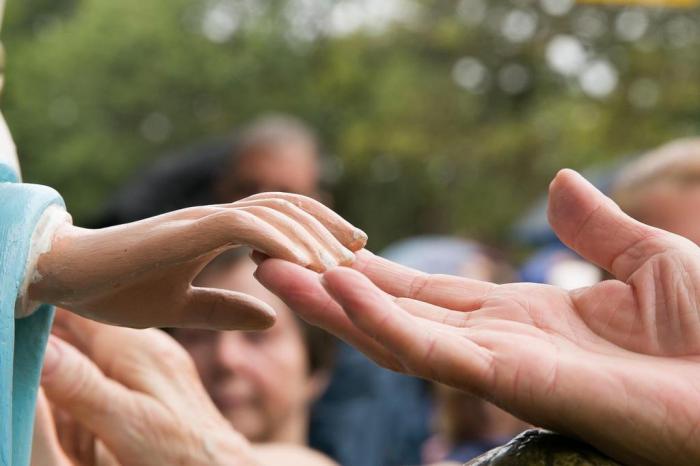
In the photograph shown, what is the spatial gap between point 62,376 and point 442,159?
46.9 ft

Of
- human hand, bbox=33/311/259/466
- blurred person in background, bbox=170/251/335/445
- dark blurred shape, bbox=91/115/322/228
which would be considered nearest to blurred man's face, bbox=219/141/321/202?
dark blurred shape, bbox=91/115/322/228

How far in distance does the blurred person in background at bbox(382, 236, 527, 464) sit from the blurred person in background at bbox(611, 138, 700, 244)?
0.62 m

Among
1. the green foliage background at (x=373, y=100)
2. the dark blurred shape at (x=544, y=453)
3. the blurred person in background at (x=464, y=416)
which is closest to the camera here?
the dark blurred shape at (x=544, y=453)

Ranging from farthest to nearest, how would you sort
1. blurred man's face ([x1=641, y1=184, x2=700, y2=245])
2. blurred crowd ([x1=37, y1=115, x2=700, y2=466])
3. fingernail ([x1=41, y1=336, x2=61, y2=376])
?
1. blurred crowd ([x1=37, y1=115, x2=700, y2=466])
2. blurred man's face ([x1=641, y1=184, x2=700, y2=245])
3. fingernail ([x1=41, y1=336, x2=61, y2=376])

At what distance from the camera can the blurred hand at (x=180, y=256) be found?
1.01 meters

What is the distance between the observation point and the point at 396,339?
3.16ft

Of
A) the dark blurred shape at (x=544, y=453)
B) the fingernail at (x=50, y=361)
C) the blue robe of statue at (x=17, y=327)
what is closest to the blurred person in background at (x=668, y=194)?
the dark blurred shape at (x=544, y=453)

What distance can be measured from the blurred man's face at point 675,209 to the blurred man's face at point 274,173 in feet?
3.53

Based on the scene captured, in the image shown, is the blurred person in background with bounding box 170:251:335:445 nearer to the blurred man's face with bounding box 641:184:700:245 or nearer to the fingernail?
the blurred man's face with bounding box 641:184:700:245

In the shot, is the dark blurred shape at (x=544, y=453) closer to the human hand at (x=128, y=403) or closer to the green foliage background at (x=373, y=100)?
the human hand at (x=128, y=403)

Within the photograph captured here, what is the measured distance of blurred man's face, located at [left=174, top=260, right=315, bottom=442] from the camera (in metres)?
2.57

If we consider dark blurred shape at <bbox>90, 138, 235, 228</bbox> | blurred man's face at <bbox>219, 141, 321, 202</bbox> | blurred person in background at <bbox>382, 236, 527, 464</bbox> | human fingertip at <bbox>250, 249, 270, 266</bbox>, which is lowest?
blurred person in background at <bbox>382, 236, 527, 464</bbox>

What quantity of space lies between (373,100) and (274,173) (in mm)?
13423

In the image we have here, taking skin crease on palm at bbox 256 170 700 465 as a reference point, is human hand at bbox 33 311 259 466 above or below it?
below
